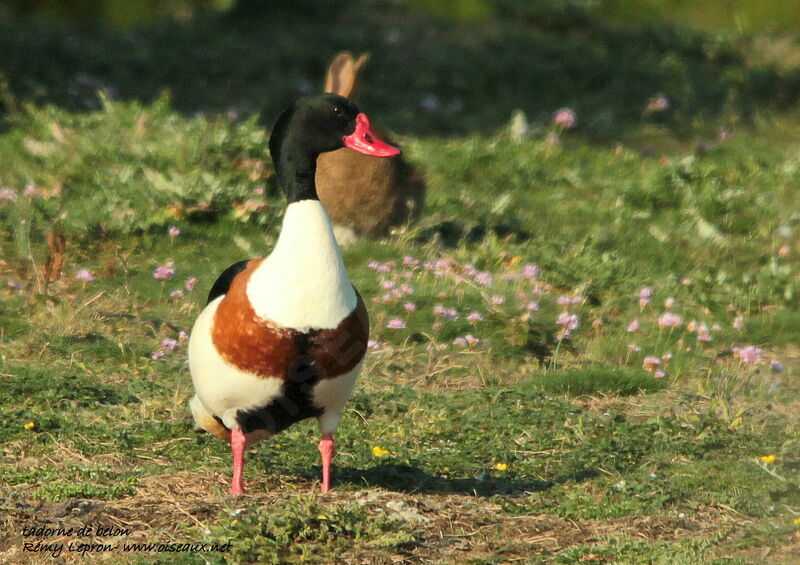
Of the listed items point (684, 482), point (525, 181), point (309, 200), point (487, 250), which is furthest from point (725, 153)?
point (309, 200)

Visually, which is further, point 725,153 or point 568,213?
point 725,153

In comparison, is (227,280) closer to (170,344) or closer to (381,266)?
(170,344)

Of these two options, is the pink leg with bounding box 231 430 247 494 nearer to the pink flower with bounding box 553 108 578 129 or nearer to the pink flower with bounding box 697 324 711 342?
the pink flower with bounding box 697 324 711 342

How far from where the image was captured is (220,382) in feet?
15.1

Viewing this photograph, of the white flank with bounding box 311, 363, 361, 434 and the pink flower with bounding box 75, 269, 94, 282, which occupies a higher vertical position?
the white flank with bounding box 311, 363, 361, 434

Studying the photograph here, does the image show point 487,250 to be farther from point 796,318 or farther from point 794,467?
point 794,467

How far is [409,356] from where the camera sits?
6539 millimetres

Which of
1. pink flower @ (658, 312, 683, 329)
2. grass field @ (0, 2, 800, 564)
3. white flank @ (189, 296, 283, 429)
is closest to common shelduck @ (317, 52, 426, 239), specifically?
grass field @ (0, 2, 800, 564)

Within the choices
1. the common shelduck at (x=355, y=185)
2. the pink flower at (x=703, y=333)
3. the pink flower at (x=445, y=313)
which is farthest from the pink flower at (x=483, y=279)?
the pink flower at (x=703, y=333)

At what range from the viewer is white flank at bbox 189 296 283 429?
453 cm

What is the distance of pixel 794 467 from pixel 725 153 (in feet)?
19.6

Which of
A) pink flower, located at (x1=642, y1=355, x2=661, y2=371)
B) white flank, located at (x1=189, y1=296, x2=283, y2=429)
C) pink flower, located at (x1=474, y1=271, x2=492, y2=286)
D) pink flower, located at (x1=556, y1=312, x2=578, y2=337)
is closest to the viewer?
white flank, located at (x1=189, y1=296, x2=283, y2=429)

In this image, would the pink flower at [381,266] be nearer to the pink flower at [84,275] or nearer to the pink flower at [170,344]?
the pink flower at [170,344]

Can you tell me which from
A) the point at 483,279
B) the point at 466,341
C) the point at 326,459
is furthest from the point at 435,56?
the point at 326,459
